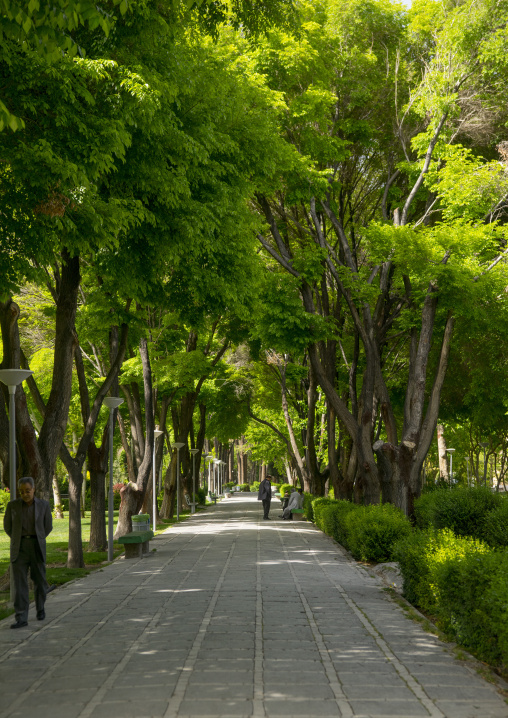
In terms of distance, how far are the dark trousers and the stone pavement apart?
0.23m

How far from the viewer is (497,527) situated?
38.6ft

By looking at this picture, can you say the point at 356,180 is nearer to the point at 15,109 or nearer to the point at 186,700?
the point at 15,109

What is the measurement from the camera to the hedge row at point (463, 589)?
6234mm

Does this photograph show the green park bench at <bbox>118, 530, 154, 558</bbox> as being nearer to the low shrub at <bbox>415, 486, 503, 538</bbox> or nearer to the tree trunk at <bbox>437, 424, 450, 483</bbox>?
the low shrub at <bbox>415, 486, 503, 538</bbox>

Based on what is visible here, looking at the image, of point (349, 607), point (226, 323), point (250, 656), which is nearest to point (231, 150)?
point (349, 607)

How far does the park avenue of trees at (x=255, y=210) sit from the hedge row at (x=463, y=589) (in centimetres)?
516

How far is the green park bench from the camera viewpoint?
15.7 meters

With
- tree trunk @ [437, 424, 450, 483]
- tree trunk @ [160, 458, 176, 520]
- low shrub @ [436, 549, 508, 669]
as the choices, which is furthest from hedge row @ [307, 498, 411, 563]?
tree trunk @ [437, 424, 450, 483]

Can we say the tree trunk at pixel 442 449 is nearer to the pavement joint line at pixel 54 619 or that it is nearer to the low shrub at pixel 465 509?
the low shrub at pixel 465 509

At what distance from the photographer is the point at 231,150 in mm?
12227

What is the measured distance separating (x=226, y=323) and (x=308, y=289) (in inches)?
251

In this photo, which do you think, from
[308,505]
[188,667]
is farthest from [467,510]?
[308,505]

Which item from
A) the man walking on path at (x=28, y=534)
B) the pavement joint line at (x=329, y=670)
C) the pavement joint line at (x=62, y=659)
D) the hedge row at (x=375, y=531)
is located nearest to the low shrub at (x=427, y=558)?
the pavement joint line at (x=329, y=670)

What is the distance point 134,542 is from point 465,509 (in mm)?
6838
